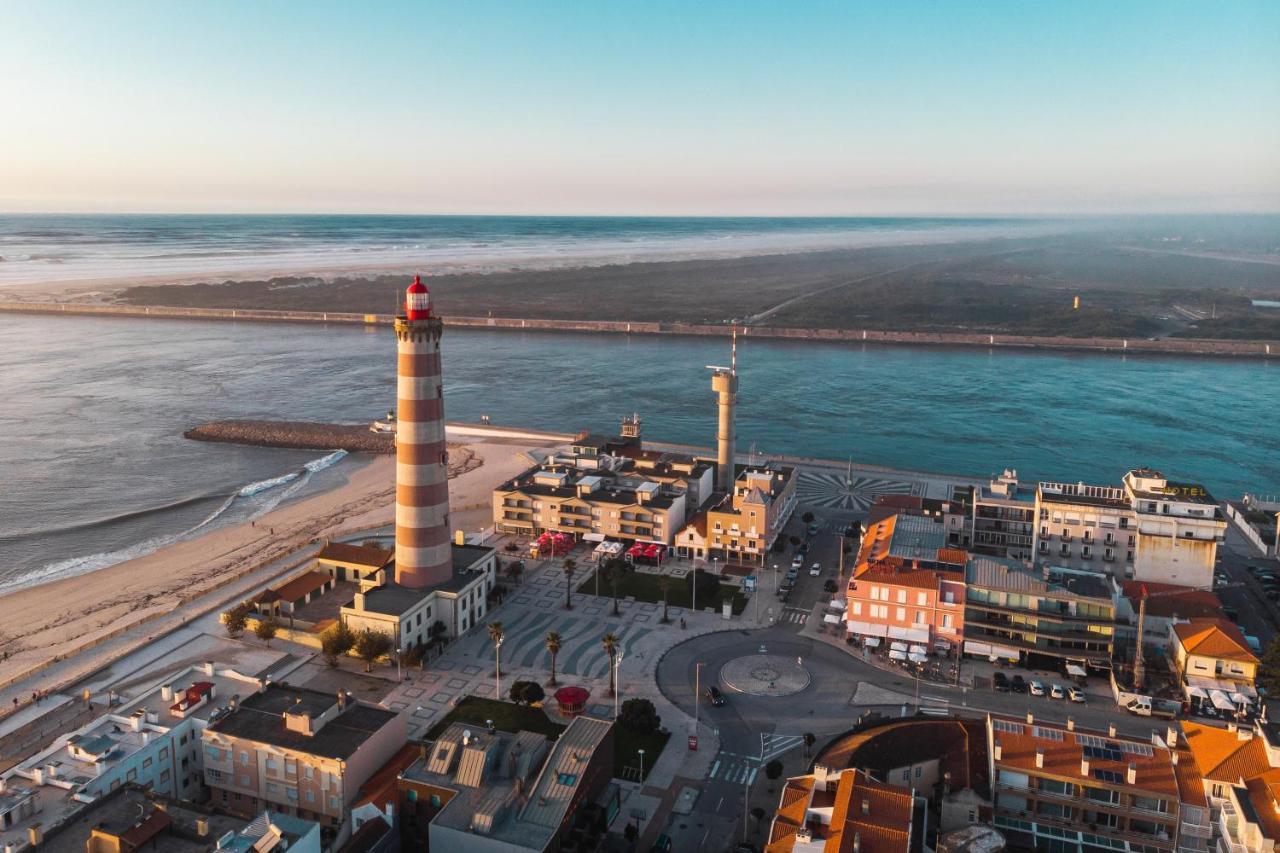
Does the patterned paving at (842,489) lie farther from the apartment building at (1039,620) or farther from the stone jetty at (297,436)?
the stone jetty at (297,436)

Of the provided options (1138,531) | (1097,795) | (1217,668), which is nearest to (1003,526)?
(1138,531)

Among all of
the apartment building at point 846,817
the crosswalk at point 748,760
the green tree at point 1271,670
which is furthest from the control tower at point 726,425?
the apartment building at point 846,817

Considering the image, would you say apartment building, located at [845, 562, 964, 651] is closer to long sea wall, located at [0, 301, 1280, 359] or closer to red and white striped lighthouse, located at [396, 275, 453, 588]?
red and white striped lighthouse, located at [396, 275, 453, 588]

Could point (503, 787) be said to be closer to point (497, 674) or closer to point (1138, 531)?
point (497, 674)

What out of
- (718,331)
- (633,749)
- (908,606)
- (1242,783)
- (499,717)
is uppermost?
(718,331)

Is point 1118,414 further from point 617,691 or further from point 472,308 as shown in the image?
point 472,308

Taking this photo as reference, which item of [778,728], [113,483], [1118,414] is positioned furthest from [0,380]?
[1118,414]
